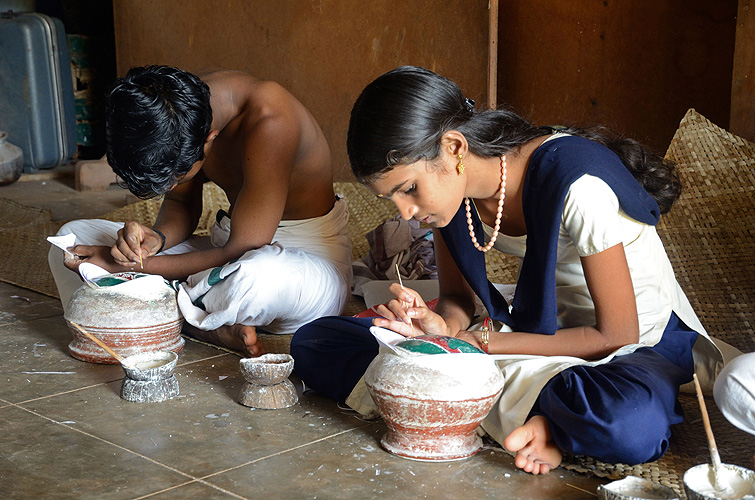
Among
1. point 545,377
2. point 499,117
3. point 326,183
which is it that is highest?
point 499,117

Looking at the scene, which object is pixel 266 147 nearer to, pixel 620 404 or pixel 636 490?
pixel 620 404

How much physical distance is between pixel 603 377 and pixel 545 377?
0.46 feet

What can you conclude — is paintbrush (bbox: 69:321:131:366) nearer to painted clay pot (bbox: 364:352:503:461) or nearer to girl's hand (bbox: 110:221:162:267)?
girl's hand (bbox: 110:221:162:267)

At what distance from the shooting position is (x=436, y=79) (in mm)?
1885

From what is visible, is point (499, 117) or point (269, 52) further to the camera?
point (269, 52)

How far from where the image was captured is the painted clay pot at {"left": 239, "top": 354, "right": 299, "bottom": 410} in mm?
2199

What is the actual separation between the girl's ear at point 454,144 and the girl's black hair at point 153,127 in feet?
2.96

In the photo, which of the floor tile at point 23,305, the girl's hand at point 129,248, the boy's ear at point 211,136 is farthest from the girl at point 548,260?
the floor tile at point 23,305

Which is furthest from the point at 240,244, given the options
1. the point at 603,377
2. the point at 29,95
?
the point at 29,95

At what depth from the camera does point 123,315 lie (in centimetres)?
249

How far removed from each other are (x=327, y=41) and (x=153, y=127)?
245cm

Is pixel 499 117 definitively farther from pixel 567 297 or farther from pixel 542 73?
pixel 542 73

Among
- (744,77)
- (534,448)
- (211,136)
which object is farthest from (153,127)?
(744,77)

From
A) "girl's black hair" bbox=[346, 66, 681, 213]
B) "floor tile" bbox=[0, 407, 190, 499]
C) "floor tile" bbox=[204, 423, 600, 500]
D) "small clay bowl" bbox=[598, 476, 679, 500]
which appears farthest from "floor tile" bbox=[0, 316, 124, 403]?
"small clay bowl" bbox=[598, 476, 679, 500]
